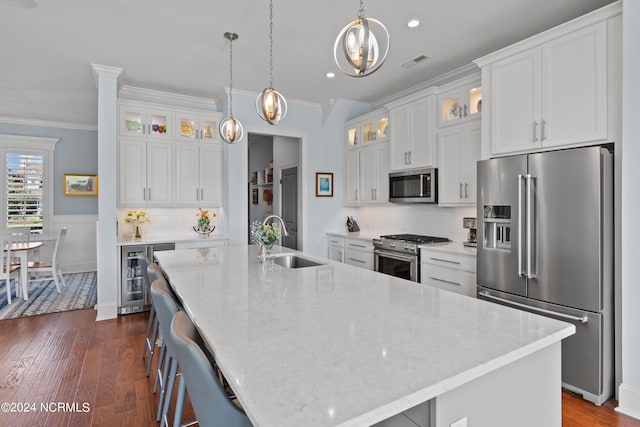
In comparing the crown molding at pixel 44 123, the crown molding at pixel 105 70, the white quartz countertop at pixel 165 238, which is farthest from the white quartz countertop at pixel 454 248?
the crown molding at pixel 44 123

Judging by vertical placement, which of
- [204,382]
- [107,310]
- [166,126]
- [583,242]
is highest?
[166,126]

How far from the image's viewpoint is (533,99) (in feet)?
9.07

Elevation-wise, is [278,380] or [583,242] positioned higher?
[583,242]

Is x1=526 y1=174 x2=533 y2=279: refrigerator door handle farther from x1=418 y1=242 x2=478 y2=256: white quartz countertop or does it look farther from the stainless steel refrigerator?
x1=418 y1=242 x2=478 y2=256: white quartz countertop

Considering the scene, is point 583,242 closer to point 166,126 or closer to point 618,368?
point 618,368

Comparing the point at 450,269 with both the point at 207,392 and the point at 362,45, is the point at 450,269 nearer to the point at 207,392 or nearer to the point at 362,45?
the point at 362,45

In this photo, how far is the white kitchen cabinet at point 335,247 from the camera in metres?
5.14

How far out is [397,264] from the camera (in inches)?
159

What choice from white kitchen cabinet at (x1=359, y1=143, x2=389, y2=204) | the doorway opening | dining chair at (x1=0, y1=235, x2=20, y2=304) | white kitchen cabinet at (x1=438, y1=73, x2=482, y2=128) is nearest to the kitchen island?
white kitchen cabinet at (x1=438, y1=73, x2=482, y2=128)

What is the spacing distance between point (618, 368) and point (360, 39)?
2.65 m

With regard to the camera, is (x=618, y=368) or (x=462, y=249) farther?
(x=462, y=249)

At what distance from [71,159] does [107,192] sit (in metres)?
3.50

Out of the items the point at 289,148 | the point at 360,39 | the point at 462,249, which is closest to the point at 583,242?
the point at 462,249

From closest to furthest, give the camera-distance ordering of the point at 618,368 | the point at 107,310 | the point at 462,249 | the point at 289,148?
the point at 618,368, the point at 462,249, the point at 107,310, the point at 289,148
